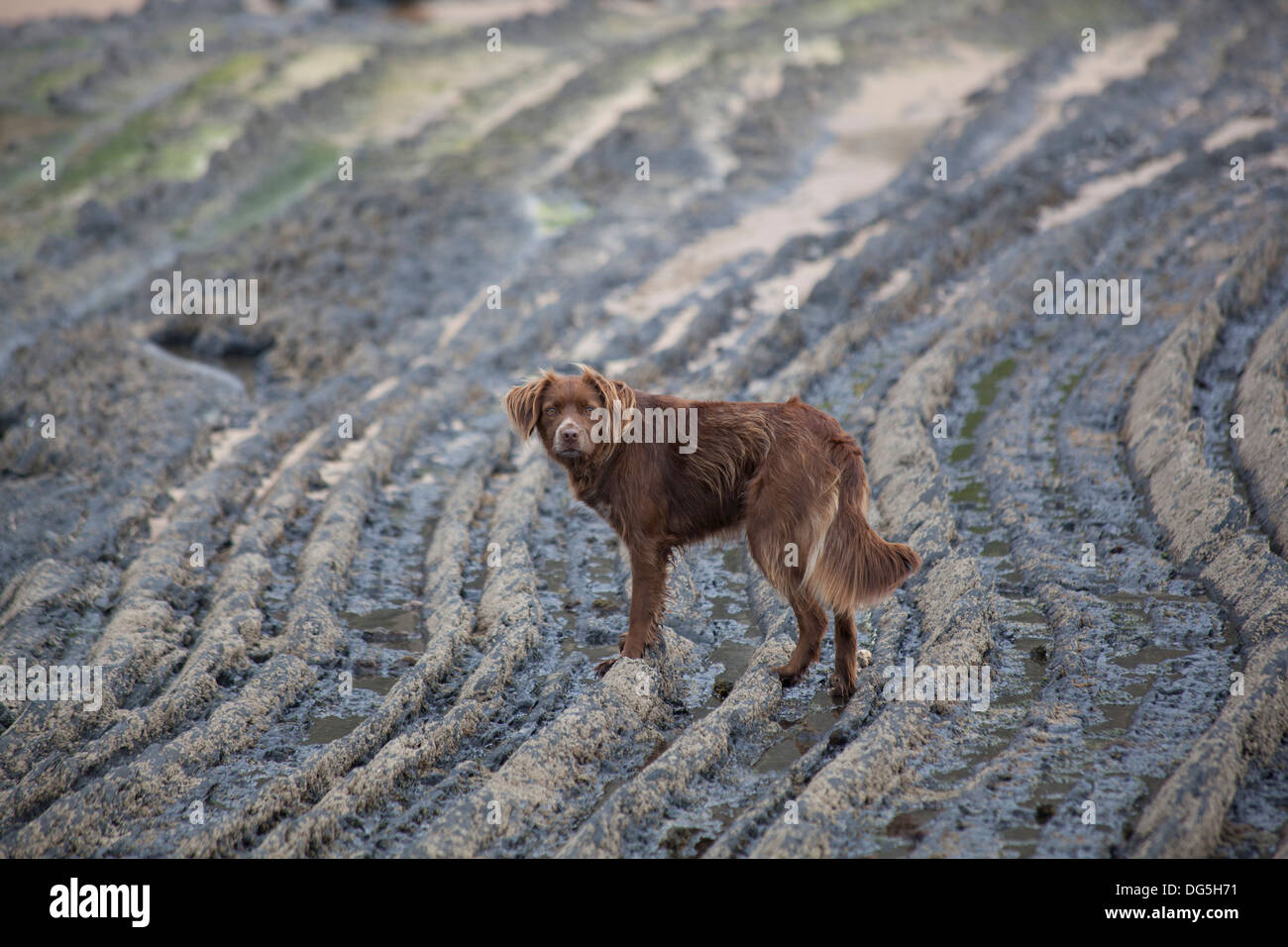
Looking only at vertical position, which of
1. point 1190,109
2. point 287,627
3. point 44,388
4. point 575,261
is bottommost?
point 287,627

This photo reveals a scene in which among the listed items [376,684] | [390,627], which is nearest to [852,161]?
[390,627]

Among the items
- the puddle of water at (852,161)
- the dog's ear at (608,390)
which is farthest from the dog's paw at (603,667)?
the puddle of water at (852,161)

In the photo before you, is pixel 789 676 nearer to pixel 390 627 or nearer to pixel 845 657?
Answer: pixel 845 657

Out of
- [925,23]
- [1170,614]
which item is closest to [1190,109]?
[925,23]

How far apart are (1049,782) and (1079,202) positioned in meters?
10.7

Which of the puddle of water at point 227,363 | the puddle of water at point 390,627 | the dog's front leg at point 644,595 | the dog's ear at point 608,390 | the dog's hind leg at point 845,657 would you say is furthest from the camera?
the puddle of water at point 227,363

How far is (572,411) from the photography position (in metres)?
6.21

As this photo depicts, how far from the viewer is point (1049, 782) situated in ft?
17.5

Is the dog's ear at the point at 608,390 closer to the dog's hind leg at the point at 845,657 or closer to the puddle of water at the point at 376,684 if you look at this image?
the dog's hind leg at the point at 845,657

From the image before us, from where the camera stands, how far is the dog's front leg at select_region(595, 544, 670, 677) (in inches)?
253

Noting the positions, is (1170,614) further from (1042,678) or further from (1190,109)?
(1190,109)

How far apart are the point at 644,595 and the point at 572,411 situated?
1097mm

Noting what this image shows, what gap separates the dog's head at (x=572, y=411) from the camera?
241 inches

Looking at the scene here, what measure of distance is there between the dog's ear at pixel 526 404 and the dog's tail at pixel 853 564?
164 cm
